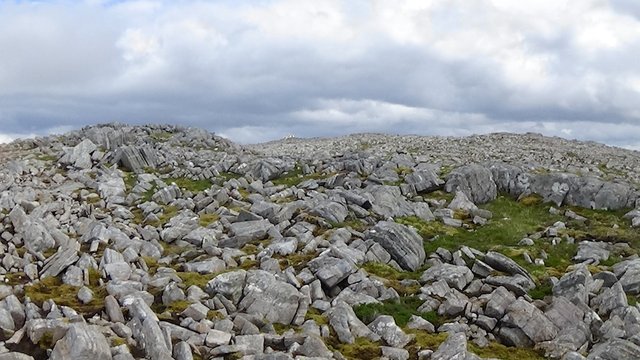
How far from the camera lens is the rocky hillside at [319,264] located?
18969 mm

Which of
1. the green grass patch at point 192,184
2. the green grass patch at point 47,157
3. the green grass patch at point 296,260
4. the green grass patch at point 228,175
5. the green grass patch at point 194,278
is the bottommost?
the green grass patch at point 194,278

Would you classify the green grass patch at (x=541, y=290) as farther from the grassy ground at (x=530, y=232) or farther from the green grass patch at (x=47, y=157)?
the green grass patch at (x=47, y=157)

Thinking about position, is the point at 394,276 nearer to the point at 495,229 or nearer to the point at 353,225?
the point at 353,225

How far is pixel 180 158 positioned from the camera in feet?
177

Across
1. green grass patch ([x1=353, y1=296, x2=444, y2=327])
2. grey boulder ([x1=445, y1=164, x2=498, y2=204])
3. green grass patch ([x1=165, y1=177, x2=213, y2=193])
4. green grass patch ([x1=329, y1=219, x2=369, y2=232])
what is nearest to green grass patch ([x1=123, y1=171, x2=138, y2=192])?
green grass patch ([x1=165, y1=177, x2=213, y2=193])

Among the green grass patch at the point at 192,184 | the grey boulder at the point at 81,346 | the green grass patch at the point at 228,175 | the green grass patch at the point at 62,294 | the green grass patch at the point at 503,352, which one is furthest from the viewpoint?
the green grass patch at the point at 228,175

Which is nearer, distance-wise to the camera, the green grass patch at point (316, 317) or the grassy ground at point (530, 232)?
the green grass patch at point (316, 317)

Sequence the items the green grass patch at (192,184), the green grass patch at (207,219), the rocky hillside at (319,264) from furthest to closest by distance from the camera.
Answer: the green grass patch at (192,184), the green grass patch at (207,219), the rocky hillside at (319,264)

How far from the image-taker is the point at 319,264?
2470 centimetres

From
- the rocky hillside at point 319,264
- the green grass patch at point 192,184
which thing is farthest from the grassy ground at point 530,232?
the green grass patch at point 192,184

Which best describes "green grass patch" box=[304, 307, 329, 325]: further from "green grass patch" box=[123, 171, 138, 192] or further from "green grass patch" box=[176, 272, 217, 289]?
"green grass patch" box=[123, 171, 138, 192]

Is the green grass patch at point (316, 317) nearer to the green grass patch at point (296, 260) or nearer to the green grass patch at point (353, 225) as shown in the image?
the green grass patch at point (296, 260)

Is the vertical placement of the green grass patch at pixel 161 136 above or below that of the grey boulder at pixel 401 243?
above

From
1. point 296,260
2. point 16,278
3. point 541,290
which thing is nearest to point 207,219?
point 296,260
